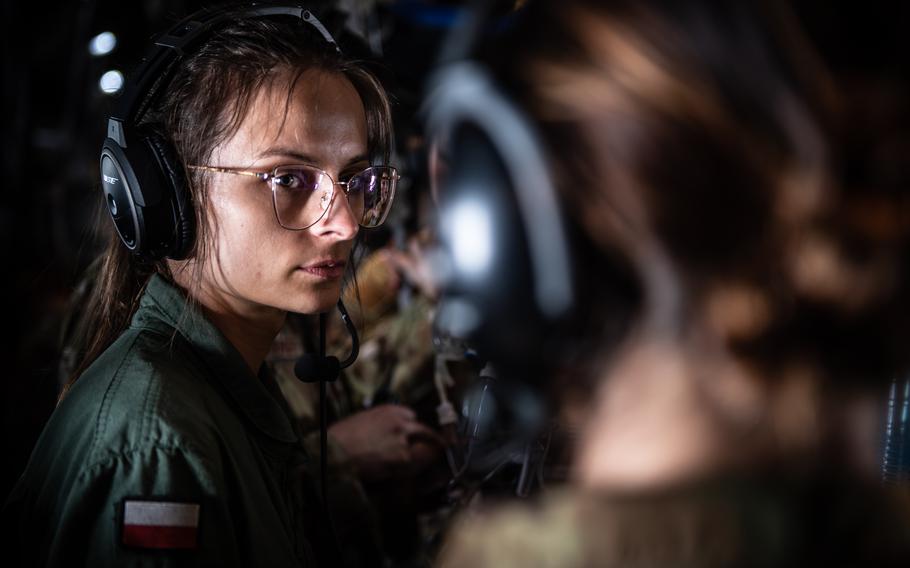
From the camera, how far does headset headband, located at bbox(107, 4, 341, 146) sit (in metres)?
1.08

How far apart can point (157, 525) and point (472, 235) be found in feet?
1.80

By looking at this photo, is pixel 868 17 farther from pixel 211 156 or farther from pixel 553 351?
pixel 211 156

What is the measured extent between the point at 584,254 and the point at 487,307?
10 cm

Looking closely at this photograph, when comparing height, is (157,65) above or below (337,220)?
above

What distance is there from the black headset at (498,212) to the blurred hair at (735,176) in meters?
0.03

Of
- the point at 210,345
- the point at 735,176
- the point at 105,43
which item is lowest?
the point at 210,345

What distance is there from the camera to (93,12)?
3125mm

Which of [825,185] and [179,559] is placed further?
[179,559]

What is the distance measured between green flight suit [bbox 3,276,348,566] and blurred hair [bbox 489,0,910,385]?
2.06 ft

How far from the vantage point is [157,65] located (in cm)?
109

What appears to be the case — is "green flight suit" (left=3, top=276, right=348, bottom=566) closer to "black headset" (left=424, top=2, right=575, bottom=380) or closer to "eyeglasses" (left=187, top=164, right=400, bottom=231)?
"eyeglasses" (left=187, top=164, right=400, bottom=231)

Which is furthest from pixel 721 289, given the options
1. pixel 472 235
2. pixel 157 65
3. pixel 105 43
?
pixel 105 43

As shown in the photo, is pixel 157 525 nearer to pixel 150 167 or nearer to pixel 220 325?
pixel 220 325

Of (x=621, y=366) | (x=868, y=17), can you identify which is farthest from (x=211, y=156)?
(x=868, y=17)
